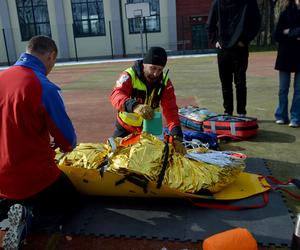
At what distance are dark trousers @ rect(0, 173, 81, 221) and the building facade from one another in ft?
79.2

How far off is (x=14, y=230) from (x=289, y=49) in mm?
4584

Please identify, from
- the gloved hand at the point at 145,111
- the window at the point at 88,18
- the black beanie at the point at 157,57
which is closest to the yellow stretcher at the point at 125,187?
the gloved hand at the point at 145,111

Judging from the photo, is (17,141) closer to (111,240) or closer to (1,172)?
(1,172)

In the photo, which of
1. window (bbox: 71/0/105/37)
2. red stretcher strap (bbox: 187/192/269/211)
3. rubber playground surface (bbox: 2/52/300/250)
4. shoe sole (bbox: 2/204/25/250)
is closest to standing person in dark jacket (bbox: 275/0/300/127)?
rubber playground surface (bbox: 2/52/300/250)

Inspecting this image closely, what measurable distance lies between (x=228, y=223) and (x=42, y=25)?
2734cm

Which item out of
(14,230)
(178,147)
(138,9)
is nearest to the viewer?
(14,230)

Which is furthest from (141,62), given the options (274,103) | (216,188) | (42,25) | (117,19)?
(42,25)

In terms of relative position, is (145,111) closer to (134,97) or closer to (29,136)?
(134,97)

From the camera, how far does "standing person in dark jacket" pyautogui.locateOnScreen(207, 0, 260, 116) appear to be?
5.66m

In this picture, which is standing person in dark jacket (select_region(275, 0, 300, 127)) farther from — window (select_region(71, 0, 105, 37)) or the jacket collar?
window (select_region(71, 0, 105, 37))

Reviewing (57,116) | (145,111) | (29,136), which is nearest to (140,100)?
(145,111)

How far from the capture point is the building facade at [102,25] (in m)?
26.6

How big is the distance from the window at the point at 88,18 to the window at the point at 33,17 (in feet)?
7.31

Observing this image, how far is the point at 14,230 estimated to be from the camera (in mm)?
2533
